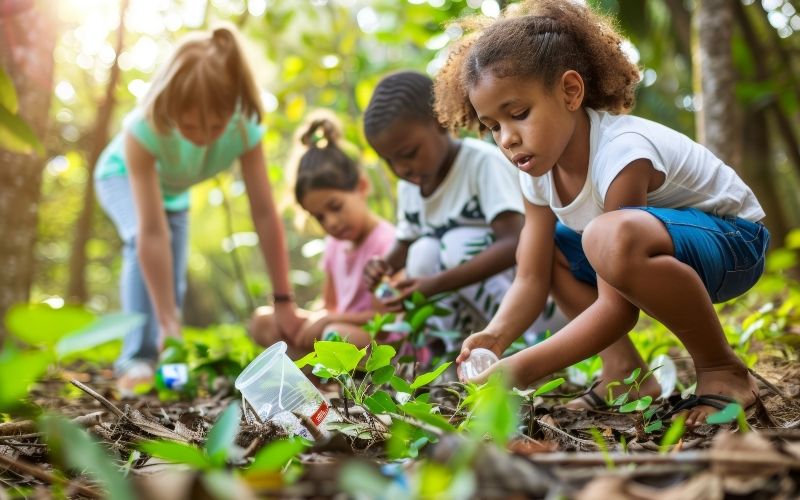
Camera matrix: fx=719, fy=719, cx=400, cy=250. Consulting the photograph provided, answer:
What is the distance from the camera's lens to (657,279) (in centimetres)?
143

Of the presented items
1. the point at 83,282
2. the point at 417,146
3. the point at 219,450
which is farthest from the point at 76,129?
the point at 219,450

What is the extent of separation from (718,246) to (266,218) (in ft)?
6.90

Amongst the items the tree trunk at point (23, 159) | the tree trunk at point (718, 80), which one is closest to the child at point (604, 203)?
the tree trunk at point (718, 80)

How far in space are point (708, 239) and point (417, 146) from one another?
45.6 inches

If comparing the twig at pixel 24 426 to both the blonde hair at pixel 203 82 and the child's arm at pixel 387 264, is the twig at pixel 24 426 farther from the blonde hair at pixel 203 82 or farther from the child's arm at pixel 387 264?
the blonde hair at pixel 203 82

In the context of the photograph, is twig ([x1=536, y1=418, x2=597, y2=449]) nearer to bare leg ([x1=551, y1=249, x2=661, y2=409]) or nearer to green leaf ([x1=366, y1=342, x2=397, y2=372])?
green leaf ([x1=366, y1=342, x2=397, y2=372])

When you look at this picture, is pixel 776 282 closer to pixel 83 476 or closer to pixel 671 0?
pixel 83 476

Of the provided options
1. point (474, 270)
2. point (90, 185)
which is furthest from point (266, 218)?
point (90, 185)

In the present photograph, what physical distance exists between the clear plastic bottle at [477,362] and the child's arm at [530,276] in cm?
18

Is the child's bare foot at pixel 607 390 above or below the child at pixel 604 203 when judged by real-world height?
below

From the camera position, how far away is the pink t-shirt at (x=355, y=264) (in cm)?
311

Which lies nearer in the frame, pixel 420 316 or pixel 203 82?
pixel 420 316

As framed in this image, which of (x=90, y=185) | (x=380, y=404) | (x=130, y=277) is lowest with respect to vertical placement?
(x=130, y=277)

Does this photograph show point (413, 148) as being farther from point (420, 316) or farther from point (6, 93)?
point (6, 93)
